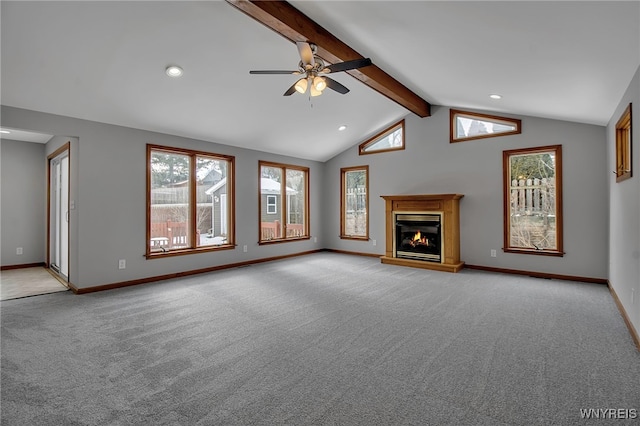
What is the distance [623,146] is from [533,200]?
176cm

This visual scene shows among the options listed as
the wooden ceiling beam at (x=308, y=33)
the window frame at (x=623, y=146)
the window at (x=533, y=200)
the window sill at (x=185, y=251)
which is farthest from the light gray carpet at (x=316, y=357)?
the wooden ceiling beam at (x=308, y=33)

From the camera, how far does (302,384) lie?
2.14 m

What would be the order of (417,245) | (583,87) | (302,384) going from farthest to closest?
1. (417,245)
2. (583,87)
3. (302,384)

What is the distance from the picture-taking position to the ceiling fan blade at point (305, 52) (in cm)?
298

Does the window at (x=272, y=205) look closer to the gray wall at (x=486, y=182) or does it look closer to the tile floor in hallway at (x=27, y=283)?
the gray wall at (x=486, y=182)

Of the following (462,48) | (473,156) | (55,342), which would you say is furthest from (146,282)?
(473,156)

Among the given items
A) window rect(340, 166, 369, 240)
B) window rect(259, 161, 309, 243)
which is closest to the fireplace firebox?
window rect(340, 166, 369, 240)

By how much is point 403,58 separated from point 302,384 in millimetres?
3765

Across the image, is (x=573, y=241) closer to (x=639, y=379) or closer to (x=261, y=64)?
(x=639, y=379)

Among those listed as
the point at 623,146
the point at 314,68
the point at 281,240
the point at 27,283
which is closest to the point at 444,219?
the point at 623,146

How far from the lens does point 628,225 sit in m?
3.19

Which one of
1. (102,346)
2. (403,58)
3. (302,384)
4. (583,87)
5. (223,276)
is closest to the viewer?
(302,384)

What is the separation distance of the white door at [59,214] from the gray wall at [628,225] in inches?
278

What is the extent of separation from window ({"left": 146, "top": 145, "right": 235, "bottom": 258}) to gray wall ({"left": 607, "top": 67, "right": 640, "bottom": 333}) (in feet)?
18.7
